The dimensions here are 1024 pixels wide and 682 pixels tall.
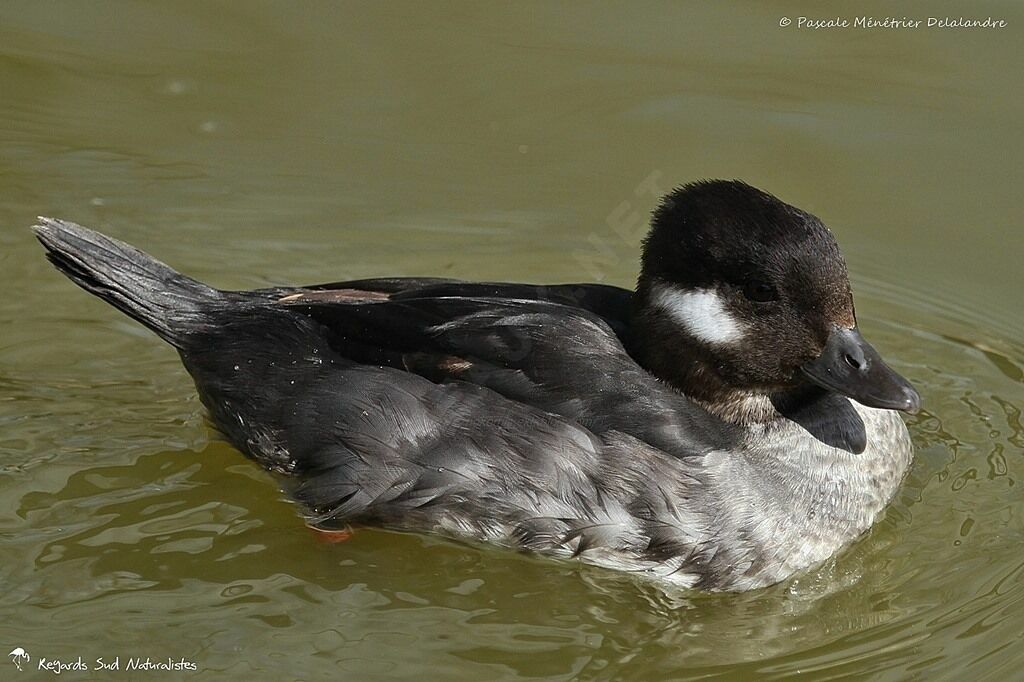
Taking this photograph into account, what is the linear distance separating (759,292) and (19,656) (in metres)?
2.98

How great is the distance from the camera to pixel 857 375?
5.69 m

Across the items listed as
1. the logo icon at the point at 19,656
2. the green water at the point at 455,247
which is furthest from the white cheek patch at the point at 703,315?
the logo icon at the point at 19,656

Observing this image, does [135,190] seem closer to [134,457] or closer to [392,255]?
[392,255]

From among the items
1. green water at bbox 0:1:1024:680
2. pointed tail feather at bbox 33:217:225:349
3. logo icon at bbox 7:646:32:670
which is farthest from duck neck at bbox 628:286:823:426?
logo icon at bbox 7:646:32:670

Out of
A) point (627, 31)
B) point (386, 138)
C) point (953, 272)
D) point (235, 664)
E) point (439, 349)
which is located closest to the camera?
point (235, 664)

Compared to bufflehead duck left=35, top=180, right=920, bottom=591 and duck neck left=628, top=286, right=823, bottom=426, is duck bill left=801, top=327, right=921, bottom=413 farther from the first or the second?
duck neck left=628, top=286, right=823, bottom=426

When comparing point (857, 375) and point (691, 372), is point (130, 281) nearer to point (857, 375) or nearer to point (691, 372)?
point (691, 372)

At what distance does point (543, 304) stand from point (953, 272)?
2882 mm

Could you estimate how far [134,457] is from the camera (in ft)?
20.9

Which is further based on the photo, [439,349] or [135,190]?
[135,190]

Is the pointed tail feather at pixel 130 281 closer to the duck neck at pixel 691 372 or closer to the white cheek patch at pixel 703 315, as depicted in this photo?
the duck neck at pixel 691 372

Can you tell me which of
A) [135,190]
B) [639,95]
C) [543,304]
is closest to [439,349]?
[543,304]

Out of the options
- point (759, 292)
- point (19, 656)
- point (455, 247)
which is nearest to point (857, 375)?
point (759, 292)

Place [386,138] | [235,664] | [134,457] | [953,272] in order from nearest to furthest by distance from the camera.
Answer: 1. [235,664]
2. [134,457]
3. [953,272]
4. [386,138]
